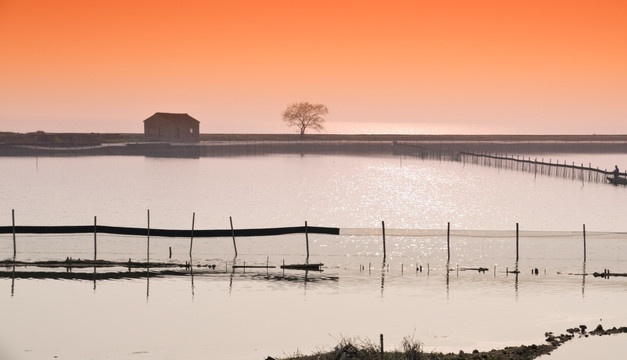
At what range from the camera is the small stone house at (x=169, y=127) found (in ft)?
629

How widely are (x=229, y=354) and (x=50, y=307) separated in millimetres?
11122

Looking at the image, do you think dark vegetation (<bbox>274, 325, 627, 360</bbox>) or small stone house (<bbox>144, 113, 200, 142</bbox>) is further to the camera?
small stone house (<bbox>144, 113, 200, 142</bbox>)

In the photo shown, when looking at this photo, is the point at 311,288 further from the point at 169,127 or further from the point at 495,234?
the point at 169,127

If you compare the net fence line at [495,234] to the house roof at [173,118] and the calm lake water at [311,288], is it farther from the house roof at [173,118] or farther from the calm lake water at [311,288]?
the house roof at [173,118]

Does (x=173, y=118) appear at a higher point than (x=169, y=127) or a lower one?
higher

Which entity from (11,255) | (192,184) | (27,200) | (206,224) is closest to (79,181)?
(192,184)

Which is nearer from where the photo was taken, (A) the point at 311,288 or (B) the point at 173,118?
(A) the point at 311,288

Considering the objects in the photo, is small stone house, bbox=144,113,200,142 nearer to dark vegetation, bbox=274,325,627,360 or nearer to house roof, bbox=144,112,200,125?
house roof, bbox=144,112,200,125

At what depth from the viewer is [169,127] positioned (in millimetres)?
193875

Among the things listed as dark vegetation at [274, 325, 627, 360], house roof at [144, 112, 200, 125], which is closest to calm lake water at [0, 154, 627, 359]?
dark vegetation at [274, 325, 627, 360]

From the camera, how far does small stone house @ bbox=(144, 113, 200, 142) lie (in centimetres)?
19162

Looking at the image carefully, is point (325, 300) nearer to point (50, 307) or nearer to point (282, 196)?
point (50, 307)

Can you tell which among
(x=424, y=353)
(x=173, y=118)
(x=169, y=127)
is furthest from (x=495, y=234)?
(x=169, y=127)

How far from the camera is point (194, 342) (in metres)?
34.1
